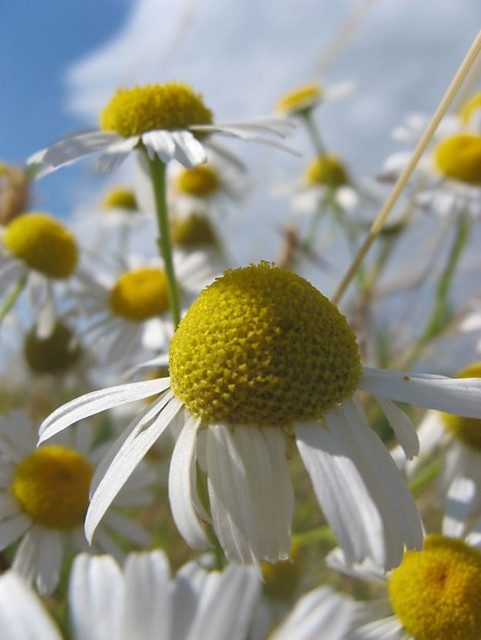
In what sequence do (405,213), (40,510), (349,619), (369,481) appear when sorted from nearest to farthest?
(349,619) → (369,481) → (40,510) → (405,213)

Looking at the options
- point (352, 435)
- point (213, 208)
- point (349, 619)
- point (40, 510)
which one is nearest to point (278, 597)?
point (40, 510)

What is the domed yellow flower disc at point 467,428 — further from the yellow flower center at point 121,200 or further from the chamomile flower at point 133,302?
the yellow flower center at point 121,200

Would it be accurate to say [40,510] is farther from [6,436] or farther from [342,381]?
[342,381]

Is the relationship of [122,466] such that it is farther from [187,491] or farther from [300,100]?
[300,100]

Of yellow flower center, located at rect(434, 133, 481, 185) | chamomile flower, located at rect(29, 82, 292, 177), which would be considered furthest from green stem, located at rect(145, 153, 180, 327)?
yellow flower center, located at rect(434, 133, 481, 185)

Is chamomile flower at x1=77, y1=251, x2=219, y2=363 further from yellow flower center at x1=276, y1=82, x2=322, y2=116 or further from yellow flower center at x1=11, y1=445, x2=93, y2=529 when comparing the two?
yellow flower center at x1=276, y1=82, x2=322, y2=116
